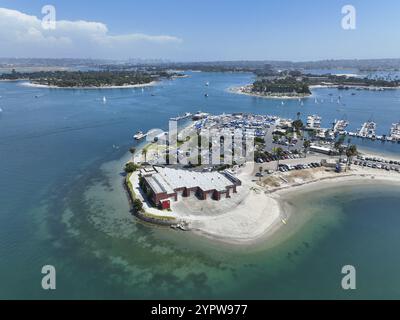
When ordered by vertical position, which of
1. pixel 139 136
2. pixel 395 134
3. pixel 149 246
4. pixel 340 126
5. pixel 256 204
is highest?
pixel 340 126

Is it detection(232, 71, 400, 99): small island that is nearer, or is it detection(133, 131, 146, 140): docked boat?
detection(133, 131, 146, 140): docked boat

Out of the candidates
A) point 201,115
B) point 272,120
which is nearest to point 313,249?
point 272,120

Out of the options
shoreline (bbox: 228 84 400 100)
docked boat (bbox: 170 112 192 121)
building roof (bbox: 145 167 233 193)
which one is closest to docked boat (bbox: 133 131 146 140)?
docked boat (bbox: 170 112 192 121)

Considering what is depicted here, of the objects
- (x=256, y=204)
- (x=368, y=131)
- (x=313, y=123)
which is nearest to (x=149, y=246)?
(x=256, y=204)

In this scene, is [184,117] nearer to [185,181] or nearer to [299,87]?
[185,181]

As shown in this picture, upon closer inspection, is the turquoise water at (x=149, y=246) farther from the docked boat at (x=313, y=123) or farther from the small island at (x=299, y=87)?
the small island at (x=299, y=87)

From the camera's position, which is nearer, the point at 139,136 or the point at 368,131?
the point at 139,136

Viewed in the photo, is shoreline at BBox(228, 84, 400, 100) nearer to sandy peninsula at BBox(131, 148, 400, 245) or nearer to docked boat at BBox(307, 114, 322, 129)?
docked boat at BBox(307, 114, 322, 129)
